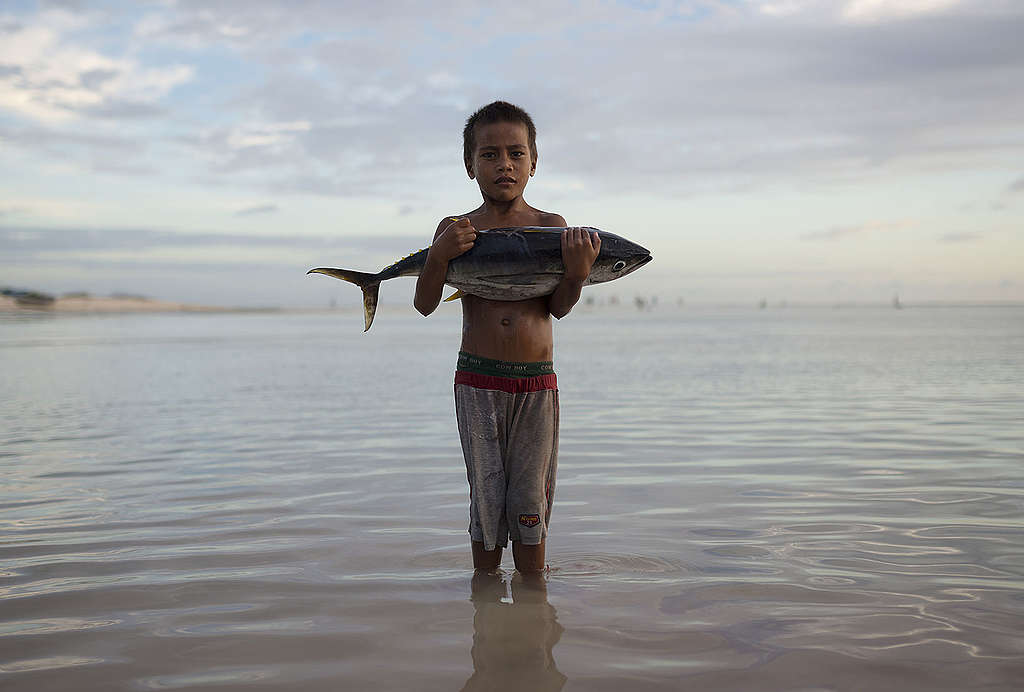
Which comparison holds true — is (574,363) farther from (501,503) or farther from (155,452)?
(501,503)

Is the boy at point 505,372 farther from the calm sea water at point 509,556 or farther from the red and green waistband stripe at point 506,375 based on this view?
the calm sea water at point 509,556

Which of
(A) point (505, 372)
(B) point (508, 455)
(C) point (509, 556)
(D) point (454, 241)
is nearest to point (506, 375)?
(A) point (505, 372)

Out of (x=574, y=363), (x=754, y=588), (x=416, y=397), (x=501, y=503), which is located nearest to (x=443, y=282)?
(x=501, y=503)

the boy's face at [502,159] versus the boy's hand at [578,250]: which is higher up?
the boy's face at [502,159]

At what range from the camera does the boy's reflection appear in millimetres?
3109

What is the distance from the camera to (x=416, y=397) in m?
12.8

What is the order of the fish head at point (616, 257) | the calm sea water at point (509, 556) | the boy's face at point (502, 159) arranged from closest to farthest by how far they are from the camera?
1. the calm sea water at point (509, 556)
2. the fish head at point (616, 257)
3. the boy's face at point (502, 159)

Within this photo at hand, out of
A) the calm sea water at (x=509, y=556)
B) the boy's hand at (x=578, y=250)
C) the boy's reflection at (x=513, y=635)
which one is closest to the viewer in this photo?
the boy's reflection at (x=513, y=635)

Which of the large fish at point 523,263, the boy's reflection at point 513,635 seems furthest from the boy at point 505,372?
the boy's reflection at point 513,635

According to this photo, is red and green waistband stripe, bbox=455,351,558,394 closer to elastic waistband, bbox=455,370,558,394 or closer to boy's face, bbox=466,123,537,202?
elastic waistband, bbox=455,370,558,394

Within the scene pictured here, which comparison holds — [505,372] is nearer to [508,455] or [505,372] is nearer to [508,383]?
[508,383]

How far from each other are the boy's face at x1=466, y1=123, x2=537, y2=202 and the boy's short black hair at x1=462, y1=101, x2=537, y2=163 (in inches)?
1.2

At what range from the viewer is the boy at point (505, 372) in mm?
3936

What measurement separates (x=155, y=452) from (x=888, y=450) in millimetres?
7062
